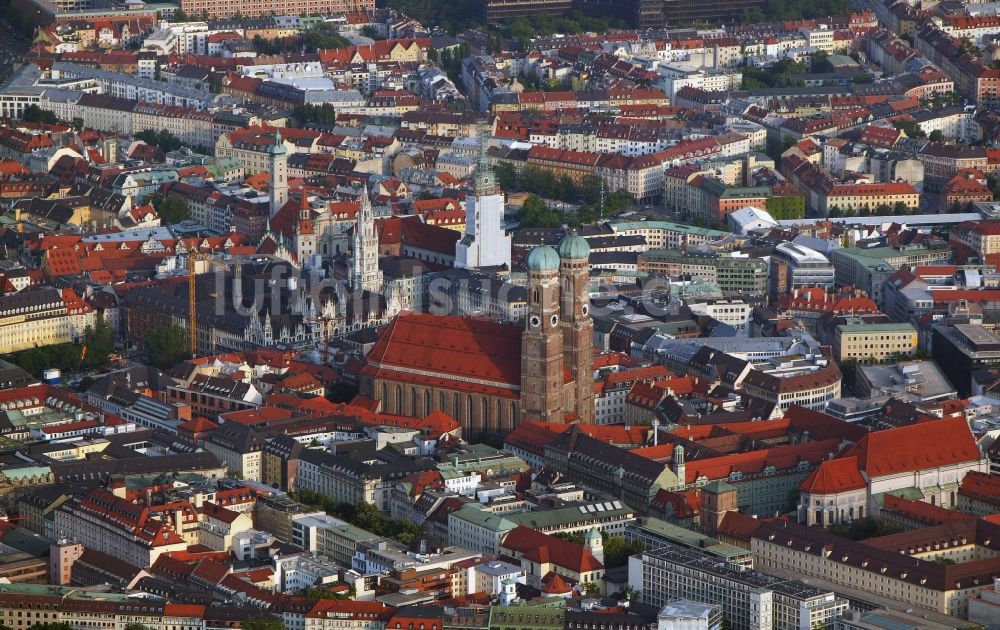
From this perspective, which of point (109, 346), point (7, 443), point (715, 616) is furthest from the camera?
point (109, 346)

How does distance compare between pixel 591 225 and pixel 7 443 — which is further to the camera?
pixel 591 225

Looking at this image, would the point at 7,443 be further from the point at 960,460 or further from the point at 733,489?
the point at 960,460

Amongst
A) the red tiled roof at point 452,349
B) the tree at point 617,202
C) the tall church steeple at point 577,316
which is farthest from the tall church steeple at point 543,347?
the tree at point 617,202

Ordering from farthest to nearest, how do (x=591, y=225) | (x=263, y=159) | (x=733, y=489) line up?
1. (x=263, y=159)
2. (x=591, y=225)
3. (x=733, y=489)

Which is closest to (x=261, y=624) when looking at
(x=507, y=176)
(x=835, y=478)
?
(x=835, y=478)

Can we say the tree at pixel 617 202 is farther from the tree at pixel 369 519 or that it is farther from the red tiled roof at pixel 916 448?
the tree at pixel 369 519

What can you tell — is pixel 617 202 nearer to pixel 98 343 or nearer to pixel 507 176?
pixel 507 176

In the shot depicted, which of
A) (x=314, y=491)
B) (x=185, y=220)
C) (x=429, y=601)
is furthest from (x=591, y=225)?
(x=429, y=601)

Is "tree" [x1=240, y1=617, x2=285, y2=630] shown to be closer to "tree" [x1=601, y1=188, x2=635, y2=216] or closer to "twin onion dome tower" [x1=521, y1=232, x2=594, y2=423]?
"twin onion dome tower" [x1=521, y1=232, x2=594, y2=423]
